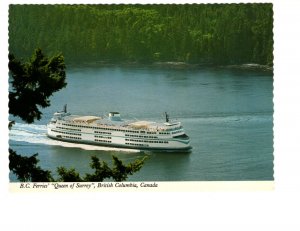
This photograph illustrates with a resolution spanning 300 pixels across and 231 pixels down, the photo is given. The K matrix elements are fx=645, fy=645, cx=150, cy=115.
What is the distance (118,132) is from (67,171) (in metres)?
0.89

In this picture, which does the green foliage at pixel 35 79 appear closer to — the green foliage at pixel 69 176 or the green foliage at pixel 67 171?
the green foliage at pixel 67 171

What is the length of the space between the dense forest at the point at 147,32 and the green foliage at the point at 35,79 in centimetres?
86

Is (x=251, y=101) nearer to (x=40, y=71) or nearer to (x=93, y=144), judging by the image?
(x=93, y=144)

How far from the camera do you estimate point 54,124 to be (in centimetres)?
775

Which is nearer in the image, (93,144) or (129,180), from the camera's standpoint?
(129,180)

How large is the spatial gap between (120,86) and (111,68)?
255mm

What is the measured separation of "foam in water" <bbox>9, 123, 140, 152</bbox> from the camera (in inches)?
295

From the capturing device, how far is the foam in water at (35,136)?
7.50 metres

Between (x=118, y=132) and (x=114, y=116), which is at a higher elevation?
(x=114, y=116)

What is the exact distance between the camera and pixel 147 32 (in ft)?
26.5

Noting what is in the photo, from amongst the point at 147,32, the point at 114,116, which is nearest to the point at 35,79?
the point at 114,116

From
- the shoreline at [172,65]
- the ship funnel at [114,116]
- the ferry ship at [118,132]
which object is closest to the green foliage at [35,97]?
the ferry ship at [118,132]

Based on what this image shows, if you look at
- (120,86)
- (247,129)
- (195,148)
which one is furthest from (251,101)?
(120,86)

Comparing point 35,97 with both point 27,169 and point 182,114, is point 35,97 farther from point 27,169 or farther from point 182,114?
point 182,114
